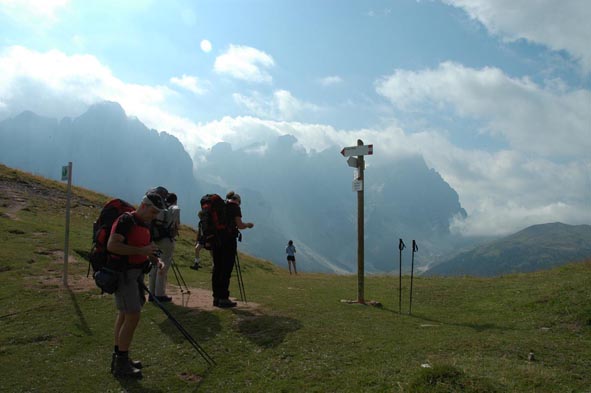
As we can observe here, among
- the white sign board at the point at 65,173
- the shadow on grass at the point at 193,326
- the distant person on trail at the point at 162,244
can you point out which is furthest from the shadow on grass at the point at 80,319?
the white sign board at the point at 65,173

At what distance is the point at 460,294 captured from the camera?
14906 mm

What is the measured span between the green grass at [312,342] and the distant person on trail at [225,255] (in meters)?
0.69

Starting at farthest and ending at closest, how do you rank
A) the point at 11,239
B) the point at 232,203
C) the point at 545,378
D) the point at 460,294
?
1. the point at 11,239
2. the point at 460,294
3. the point at 232,203
4. the point at 545,378

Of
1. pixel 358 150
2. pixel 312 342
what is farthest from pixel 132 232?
pixel 358 150

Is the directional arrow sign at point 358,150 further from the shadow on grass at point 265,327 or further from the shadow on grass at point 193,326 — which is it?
the shadow on grass at point 193,326

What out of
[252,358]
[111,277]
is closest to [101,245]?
[111,277]

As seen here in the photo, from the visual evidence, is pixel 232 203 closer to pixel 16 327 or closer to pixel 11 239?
pixel 16 327

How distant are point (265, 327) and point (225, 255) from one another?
256 cm

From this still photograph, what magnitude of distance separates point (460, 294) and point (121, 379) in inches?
441

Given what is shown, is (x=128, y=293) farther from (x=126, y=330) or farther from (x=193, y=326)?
(x=193, y=326)

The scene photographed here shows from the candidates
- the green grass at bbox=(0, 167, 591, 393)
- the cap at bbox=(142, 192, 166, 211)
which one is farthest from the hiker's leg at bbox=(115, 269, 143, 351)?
the cap at bbox=(142, 192, 166, 211)

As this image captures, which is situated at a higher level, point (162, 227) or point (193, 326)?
point (162, 227)

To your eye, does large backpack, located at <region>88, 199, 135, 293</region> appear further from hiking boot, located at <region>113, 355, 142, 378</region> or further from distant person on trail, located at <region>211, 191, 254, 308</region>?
distant person on trail, located at <region>211, 191, 254, 308</region>

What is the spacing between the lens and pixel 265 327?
9.52m
